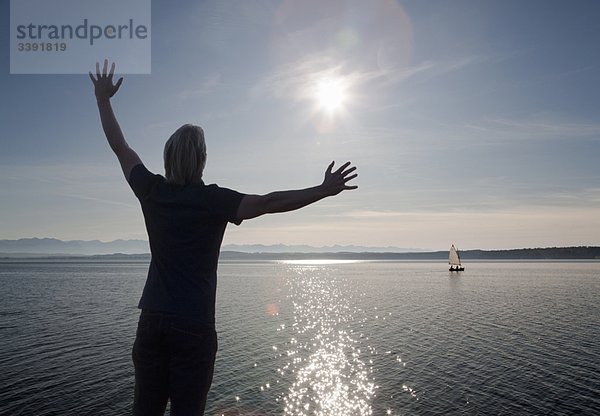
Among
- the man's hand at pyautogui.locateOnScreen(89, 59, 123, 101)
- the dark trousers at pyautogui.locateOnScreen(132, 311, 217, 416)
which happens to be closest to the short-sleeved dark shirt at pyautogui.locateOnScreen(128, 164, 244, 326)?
the dark trousers at pyautogui.locateOnScreen(132, 311, 217, 416)

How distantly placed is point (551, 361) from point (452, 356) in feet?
16.3

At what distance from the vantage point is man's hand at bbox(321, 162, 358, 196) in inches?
162

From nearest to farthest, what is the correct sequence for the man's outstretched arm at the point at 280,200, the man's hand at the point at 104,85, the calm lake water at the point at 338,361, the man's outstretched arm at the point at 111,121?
1. the man's outstretched arm at the point at 280,200
2. the man's outstretched arm at the point at 111,121
3. the man's hand at the point at 104,85
4. the calm lake water at the point at 338,361

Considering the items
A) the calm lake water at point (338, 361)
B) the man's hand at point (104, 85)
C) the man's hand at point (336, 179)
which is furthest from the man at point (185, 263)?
the calm lake water at point (338, 361)

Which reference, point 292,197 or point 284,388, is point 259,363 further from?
point 292,197

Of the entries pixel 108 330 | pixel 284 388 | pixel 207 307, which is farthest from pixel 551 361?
pixel 108 330

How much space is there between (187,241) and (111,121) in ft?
5.99

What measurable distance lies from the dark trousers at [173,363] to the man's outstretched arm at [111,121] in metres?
1.61

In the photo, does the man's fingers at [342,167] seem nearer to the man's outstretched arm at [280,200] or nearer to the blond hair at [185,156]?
the man's outstretched arm at [280,200]

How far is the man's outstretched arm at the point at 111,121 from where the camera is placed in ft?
15.5

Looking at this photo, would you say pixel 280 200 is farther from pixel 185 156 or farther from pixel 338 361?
pixel 338 361

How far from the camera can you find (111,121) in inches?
195

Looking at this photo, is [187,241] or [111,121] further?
[111,121]

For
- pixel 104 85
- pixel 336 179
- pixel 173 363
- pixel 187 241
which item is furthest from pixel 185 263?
pixel 104 85
